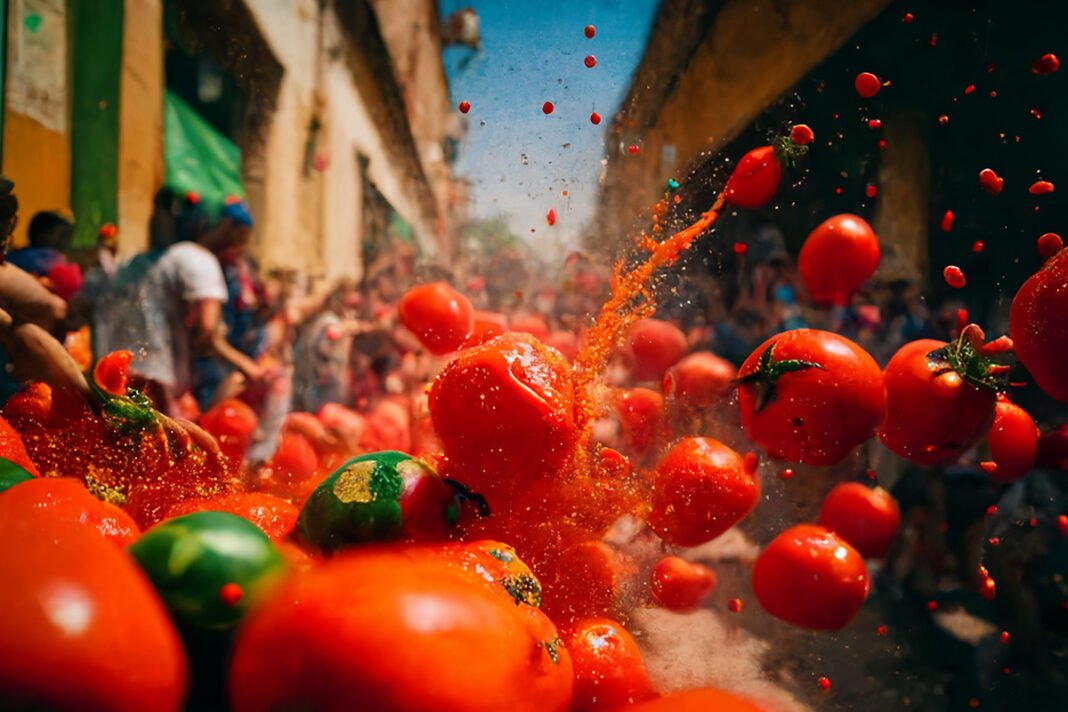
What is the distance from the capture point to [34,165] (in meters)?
3.20

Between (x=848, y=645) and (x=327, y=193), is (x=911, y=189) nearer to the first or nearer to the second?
(x=848, y=645)

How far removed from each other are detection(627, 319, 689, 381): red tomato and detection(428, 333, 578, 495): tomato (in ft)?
1.65

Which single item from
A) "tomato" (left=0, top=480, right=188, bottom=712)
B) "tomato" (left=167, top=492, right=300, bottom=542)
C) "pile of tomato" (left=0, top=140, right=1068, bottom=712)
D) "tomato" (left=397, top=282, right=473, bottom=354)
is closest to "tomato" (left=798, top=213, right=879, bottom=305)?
"pile of tomato" (left=0, top=140, right=1068, bottom=712)

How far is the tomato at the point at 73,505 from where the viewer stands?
2.33ft

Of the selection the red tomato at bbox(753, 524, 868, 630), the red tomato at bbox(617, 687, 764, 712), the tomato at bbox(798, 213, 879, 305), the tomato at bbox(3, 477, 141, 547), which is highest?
the tomato at bbox(798, 213, 879, 305)

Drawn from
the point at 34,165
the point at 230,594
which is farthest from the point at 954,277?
the point at 34,165

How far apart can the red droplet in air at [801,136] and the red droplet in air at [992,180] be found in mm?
469

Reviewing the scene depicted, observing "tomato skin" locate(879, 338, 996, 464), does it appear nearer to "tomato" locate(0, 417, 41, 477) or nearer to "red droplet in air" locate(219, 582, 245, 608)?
"red droplet in air" locate(219, 582, 245, 608)

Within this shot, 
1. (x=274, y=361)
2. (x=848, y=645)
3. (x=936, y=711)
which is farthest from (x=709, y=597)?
(x=274, y=361)

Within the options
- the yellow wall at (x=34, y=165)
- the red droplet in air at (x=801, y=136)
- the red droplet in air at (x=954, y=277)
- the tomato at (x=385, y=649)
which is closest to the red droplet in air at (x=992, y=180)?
the red droplet in air at (x=954, y=277)

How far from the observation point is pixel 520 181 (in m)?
1.79

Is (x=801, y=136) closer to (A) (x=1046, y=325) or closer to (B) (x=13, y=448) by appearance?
(A) (x=1046, y=325)

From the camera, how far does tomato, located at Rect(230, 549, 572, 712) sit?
0.60m

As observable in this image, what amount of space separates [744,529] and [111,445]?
128 centimetres
